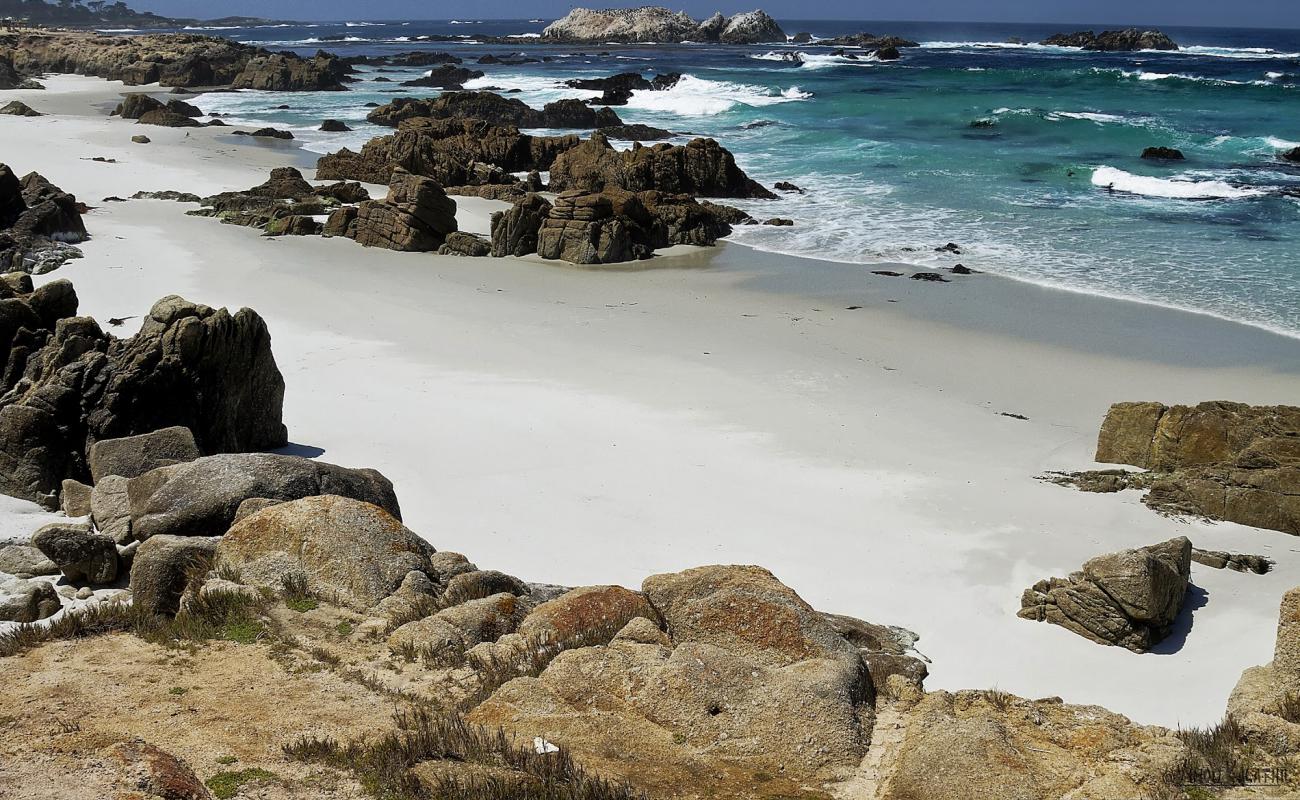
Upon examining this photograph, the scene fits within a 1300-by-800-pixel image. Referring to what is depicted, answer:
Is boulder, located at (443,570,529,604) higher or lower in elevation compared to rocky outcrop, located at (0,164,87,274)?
lower

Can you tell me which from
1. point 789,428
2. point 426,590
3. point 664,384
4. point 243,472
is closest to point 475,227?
point 664,384

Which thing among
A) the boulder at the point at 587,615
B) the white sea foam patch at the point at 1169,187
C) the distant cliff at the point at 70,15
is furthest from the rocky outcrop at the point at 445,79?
the distant cliff at the point at 70,15

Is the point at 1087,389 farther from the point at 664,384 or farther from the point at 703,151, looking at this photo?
the point at 703,151

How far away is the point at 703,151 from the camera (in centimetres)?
3250

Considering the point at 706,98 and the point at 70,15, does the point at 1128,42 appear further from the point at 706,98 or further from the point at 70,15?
the point at 70,15

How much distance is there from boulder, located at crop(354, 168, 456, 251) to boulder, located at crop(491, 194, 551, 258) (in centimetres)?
130

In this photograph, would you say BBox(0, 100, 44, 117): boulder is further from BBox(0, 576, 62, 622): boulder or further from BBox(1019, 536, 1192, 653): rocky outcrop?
BBox(1019, 536, 1192, 653): rocky outcrop

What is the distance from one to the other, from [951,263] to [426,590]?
18.5 metres

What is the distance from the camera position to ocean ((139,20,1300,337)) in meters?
24.0

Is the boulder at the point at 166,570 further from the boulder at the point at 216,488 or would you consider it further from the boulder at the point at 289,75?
the boulder at the point at 289,75

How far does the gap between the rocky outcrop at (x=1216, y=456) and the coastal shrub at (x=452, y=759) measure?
8.78m

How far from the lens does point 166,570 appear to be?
782 centimetres

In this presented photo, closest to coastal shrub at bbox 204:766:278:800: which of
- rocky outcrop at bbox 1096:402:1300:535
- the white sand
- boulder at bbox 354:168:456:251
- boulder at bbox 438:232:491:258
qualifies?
the white sand

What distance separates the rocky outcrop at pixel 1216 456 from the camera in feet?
37.1
